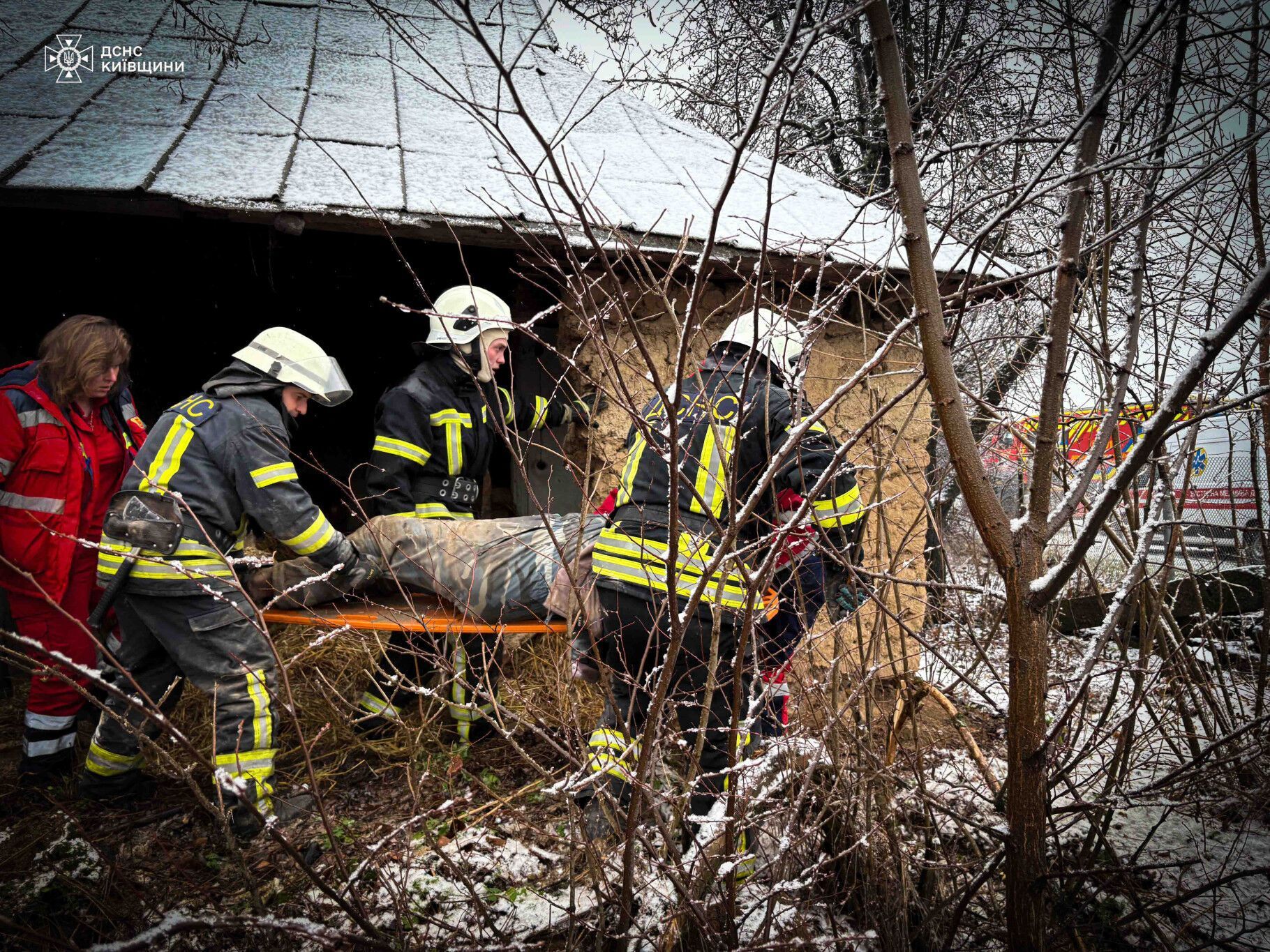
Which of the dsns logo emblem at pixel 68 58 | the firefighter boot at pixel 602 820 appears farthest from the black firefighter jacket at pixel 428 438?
the dsns logo emblem at pixel 68 58

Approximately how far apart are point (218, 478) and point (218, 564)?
34 cm

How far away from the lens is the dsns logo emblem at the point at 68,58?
467 cm

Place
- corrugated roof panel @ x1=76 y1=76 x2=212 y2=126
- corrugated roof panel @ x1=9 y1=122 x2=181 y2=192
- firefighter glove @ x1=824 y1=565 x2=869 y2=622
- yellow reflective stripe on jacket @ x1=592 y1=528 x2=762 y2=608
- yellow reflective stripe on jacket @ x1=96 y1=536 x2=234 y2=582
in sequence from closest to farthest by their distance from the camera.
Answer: yellow reflective stripe on jacket @ x1=592 y1=528 x2=762 y2=608, firefighter glove @ x1=824 y1=565 x2=869 y2=622, yellow reflective stripe on jacket @ x1=96 y1=536 x2=234 y2=582, corrugated roof panel @ x1=9 y1=122 x2=181 y2=192, corrugated roof panel @ x1=76 y1=76 x2=212 y2=126

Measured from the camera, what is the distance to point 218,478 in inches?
115

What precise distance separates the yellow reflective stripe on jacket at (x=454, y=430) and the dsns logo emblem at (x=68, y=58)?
137 inches

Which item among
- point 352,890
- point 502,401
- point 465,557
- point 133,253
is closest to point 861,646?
point 352,890

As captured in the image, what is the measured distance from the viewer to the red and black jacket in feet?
10.2

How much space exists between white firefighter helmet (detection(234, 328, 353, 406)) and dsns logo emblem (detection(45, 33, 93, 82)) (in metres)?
3.08

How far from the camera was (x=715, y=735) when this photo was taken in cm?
270

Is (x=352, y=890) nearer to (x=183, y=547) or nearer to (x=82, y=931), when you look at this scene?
(x=82, y=931)

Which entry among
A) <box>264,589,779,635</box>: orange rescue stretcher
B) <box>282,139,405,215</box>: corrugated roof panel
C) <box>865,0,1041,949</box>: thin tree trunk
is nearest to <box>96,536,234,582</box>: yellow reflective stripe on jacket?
<box>264,589,779,635</box>: orange rescue stretcher

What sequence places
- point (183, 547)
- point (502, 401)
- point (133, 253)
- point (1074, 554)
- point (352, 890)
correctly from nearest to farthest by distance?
point (1074, 554) < point (352, 890) < point (183, 547) < point (502, 401) < point (133, 253)

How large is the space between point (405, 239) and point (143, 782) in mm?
3375

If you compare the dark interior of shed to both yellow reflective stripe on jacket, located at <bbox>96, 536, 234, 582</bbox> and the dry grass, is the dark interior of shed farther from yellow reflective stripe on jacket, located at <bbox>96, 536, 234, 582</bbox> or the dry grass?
yellow reflective stripe on jacket, located at <bbox>96, 536, 234, 582</bbox>
